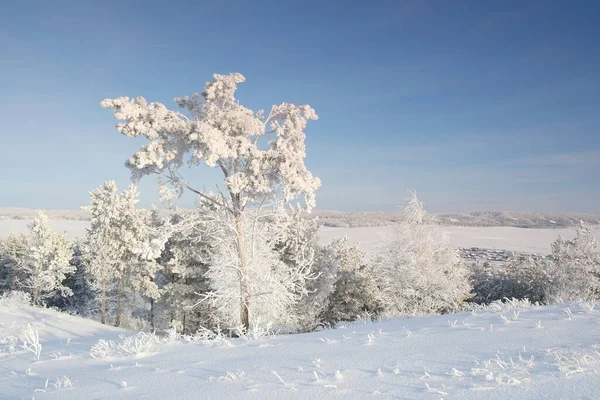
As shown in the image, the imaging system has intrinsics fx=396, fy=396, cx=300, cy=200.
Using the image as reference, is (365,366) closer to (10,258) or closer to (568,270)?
(568,270)

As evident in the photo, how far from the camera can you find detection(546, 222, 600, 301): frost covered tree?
31.1 metres

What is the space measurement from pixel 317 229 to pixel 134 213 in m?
13.5

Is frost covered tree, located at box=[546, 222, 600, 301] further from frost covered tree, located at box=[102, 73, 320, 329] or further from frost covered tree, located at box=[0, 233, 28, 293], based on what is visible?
frost covered tree, located at box=[0, 233, 28, 293]

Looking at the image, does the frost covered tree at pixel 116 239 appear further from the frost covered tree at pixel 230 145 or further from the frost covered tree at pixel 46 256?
the frost covered tree at pixel 230 145

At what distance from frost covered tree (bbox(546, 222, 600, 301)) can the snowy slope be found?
29.6m

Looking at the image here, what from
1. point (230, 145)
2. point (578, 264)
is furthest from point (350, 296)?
point (230, 145)

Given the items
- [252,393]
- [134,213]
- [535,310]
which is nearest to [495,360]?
[252,393]

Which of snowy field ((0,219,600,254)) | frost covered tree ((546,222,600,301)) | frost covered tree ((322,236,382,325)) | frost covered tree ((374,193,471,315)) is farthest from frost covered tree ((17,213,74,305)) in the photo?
frost covered tree ((546,222,600,301))

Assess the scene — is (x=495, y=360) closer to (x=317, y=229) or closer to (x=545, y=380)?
(x=545, y=380)

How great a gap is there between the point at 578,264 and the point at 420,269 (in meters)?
17.0

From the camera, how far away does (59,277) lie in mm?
33906

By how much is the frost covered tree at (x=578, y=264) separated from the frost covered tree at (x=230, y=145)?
27.7m

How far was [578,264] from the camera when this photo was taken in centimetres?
3116

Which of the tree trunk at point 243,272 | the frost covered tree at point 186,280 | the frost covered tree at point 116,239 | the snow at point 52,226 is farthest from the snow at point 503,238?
the snow at point 52,226
